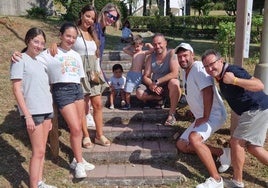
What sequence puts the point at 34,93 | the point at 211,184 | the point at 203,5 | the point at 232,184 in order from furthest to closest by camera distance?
1. the point at 203,5
2. the point at 232,184
3. the point at 211,184
4. the point at 34,93

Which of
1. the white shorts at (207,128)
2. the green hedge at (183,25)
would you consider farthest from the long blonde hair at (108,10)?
the green hedge at (183,25)

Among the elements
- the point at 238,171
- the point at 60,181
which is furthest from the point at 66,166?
the point at 238,171

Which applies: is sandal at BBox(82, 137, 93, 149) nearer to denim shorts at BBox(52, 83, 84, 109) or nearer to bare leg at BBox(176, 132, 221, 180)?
denim shorts at BBox(52, 83, 84, 109)

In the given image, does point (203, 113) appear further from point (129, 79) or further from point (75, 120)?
point (129, 79)

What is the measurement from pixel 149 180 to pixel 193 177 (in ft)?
1.69

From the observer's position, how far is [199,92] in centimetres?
416

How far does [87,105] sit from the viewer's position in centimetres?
491

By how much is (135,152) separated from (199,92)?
43.7 inches

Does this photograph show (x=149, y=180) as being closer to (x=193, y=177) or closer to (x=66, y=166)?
(x=193, y=177)

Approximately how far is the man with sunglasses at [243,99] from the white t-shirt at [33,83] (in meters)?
1.64

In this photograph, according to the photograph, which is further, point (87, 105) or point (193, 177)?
point (87, 105)

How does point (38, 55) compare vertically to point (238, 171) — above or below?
above

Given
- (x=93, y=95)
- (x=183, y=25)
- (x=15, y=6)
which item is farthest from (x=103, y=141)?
(x=15, y=6)

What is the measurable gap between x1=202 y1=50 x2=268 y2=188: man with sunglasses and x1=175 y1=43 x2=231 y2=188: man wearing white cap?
11.2 inches
